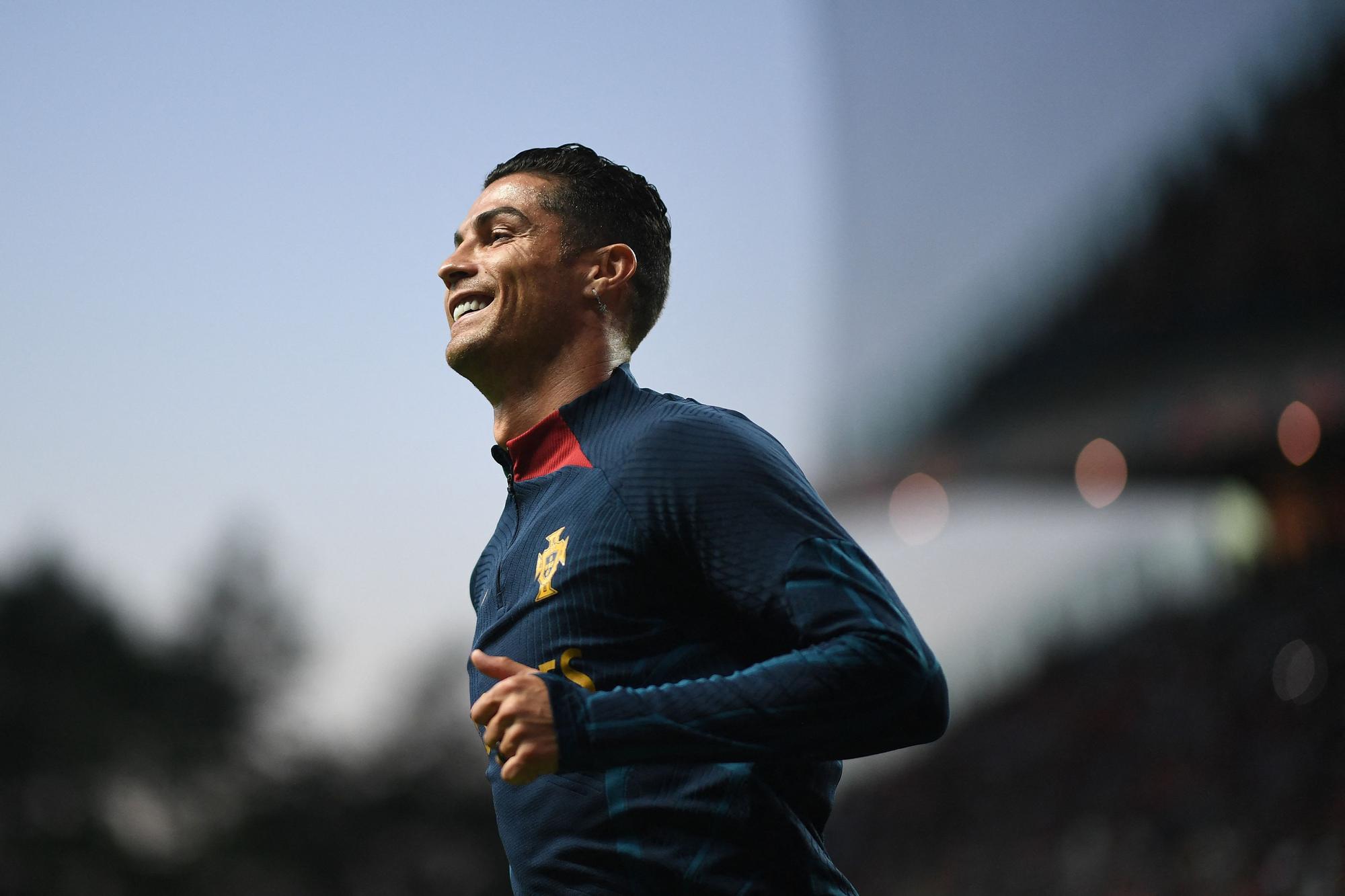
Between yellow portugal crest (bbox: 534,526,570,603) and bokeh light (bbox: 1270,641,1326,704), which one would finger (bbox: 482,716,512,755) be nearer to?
yellow portugal crest (bbox: 534,526,570,603)

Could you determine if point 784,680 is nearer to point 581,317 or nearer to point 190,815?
point 581,317

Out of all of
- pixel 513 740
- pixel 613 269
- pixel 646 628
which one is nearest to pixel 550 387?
pixel 613 269

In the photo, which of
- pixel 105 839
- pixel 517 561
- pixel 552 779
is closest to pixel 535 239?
pixel 517 561

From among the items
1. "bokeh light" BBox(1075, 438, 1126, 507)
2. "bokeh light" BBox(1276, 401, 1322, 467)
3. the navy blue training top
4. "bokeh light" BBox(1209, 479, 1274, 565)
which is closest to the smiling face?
the navy blue training top

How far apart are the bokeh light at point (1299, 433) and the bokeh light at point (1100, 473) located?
218 cm

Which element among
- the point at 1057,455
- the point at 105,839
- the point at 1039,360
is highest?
the point at 1039,360

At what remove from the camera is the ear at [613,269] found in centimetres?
249

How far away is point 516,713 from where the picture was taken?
1.68 meters

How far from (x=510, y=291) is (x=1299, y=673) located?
551 inches

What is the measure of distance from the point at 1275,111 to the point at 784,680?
16.8 metres

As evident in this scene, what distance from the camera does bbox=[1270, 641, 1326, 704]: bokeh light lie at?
13.8 meters

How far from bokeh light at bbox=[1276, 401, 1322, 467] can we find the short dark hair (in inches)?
624

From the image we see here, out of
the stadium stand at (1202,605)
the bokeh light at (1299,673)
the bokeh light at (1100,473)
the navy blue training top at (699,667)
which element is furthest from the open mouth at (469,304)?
the bokeh light at (1100,473)

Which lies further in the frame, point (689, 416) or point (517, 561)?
point (517, 561)
